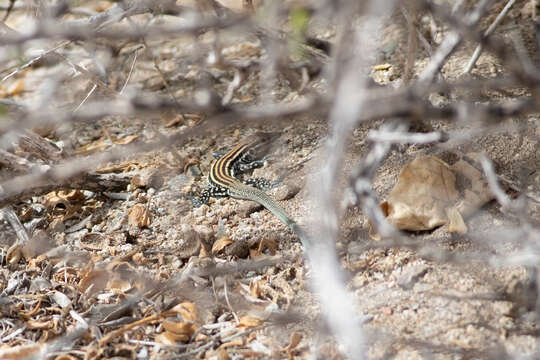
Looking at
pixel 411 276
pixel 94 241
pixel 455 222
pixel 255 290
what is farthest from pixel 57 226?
pixel 455 222

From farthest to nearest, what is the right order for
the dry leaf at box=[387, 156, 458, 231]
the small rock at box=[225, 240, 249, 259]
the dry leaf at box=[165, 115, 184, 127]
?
the dry leaf at box=[165, 115, 184, 127] < the small rock at box=[225, 240, 249, 259] < the dry leaf at box=[387, 156, 458, 231]

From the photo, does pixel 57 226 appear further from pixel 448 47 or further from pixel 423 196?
pixel 448 47

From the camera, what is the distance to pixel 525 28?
3465 mm

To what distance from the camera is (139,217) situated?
9.80ft

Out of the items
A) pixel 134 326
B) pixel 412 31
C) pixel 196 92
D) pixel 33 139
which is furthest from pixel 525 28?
pixel 33 139

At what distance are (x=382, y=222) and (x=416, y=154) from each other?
5.24ft

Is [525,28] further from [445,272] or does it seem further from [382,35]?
[445,272]

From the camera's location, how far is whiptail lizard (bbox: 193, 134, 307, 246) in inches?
114

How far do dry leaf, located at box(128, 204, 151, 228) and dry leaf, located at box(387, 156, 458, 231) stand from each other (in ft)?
5.08

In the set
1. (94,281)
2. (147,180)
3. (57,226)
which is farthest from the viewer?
(147,180)

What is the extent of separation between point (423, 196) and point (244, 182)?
1649mm

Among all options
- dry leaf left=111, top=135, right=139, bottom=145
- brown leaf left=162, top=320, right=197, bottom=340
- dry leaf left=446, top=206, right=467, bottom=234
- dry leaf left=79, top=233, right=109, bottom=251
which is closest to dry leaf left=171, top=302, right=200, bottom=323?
brown leaf left=162, top=320, right=197, bottom=340

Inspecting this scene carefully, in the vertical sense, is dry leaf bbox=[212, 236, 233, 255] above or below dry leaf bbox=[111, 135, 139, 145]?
above

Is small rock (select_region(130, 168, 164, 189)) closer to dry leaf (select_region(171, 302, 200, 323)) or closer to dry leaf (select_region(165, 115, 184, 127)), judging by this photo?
dry leaf (select_region(165, 115, 184, 127))
